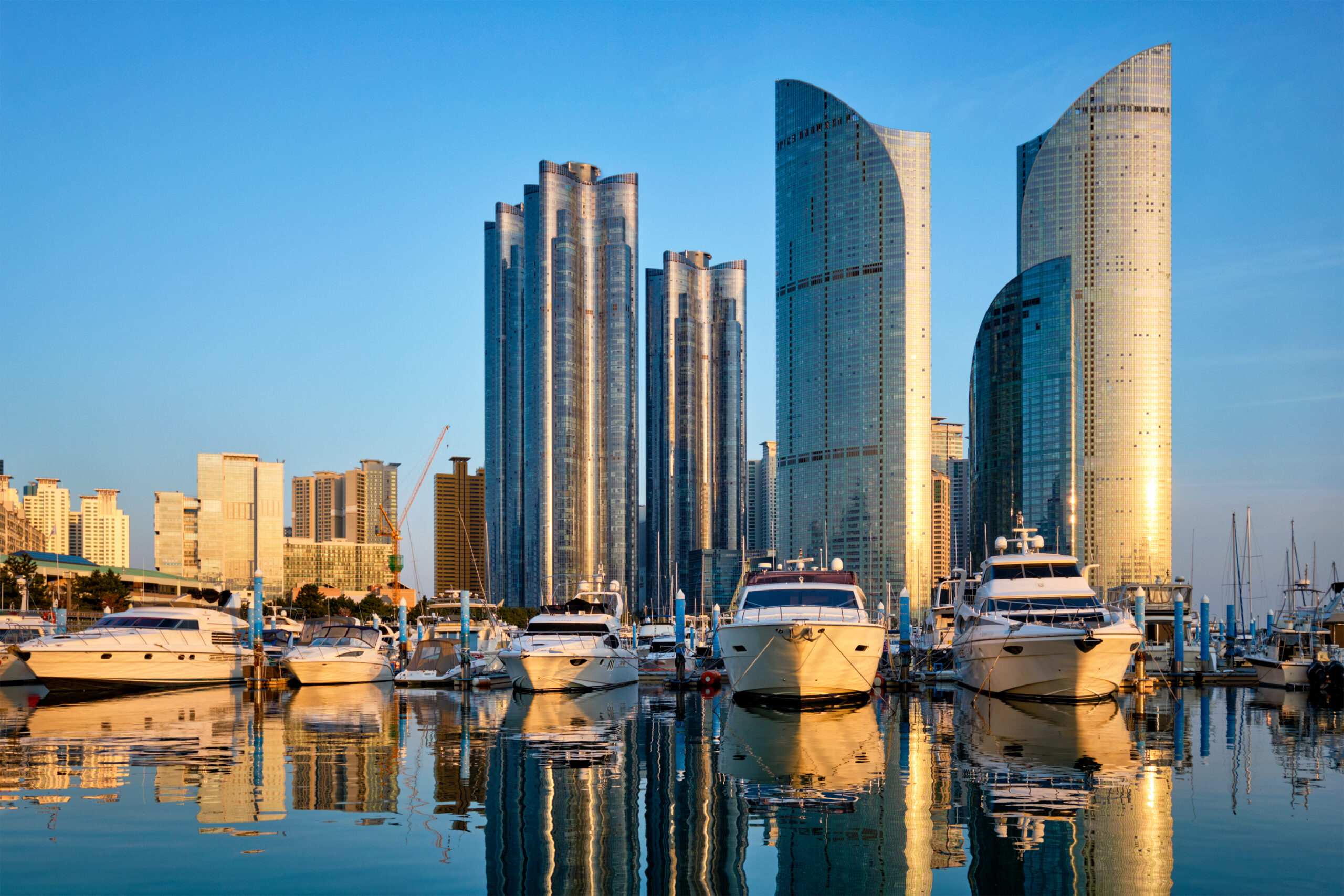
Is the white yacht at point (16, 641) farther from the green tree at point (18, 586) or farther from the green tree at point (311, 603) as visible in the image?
the green tree at point (311, 603)

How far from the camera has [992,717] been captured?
3031 cm

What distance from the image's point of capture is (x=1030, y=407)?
6083 inches

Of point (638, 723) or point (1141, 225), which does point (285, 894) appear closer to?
point (638, 723)

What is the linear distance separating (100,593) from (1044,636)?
274 feet

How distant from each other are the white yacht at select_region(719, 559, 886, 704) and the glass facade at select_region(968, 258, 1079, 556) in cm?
11562

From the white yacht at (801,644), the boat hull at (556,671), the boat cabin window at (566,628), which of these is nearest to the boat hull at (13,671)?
the boat hull at (556,671)

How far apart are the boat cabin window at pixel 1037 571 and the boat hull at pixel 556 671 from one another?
1425 centimetres

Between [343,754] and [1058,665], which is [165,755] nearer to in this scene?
[343,754]

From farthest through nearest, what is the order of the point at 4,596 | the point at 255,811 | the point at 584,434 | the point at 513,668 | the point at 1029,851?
the point at 584,434
the point at 4,596
the point at 513,668
the point at 255,811
the point at 1029,851

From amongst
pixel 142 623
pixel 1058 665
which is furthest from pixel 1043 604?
pixel 142 623

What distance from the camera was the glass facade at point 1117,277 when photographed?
501 feet

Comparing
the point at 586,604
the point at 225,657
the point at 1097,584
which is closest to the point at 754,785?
the point at 586,604

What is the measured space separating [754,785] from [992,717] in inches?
574

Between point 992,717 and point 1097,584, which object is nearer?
point 992,717
